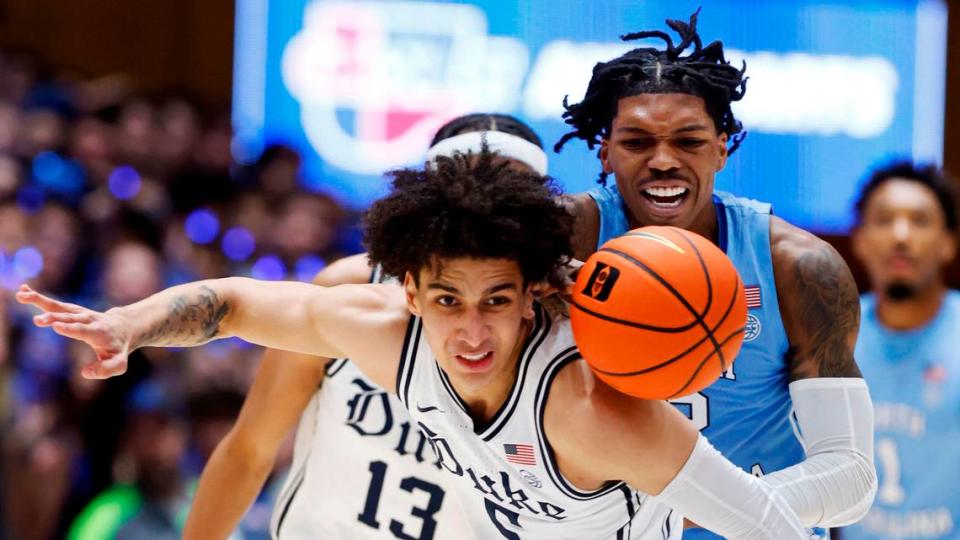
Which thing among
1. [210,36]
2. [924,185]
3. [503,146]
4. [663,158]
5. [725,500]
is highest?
[210,36]

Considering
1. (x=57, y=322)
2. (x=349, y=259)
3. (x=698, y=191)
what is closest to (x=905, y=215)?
(x=698, y=191)

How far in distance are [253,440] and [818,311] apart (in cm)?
165

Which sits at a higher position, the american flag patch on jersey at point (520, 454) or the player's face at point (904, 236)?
the player's face at point (904, 236)

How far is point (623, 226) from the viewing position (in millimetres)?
3592

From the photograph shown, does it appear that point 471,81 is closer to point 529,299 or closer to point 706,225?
point 706,225

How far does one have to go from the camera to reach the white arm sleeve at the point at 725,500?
9.39ft

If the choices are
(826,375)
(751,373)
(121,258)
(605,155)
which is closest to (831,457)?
(826,375)

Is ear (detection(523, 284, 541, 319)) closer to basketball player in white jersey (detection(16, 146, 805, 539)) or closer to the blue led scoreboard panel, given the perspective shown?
basketball player in white jersey (detection(16, 146, 805, 539))

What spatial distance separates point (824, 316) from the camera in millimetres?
3496

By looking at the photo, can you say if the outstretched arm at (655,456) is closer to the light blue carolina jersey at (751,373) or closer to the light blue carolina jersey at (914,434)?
the light blue carolina jersey at (751,373)

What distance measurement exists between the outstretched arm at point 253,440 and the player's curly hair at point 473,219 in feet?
2.61

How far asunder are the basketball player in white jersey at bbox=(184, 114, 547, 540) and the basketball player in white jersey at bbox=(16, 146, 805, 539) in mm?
482

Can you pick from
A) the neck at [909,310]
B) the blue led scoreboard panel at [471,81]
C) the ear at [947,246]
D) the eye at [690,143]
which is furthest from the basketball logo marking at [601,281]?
the blue led scoreboard panel at [471,81]

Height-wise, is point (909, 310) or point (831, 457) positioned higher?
point (909, 310)
